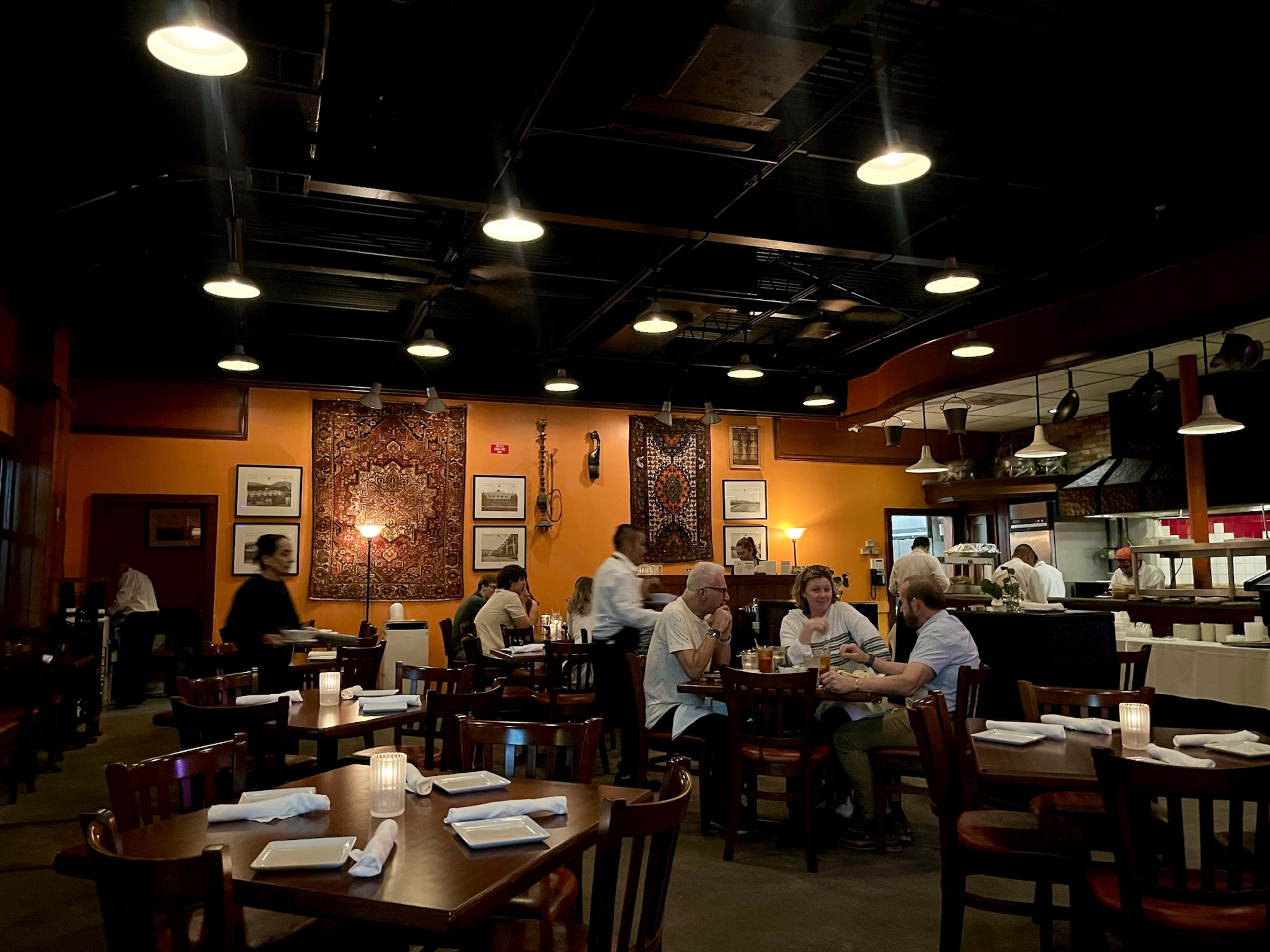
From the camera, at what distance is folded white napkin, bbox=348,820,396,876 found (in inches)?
75.0

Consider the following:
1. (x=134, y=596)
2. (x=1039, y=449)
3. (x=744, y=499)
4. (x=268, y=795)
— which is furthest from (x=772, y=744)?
(x=744, y=499)

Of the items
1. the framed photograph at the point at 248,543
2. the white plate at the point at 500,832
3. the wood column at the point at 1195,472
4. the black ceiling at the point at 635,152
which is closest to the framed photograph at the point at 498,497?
the framed photograph at the point at 248,543

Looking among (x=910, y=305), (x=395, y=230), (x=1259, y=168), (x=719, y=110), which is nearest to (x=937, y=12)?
(x=719, y=110)

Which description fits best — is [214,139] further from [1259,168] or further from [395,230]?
[1259,168]

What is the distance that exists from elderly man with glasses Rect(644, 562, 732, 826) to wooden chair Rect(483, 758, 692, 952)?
2576mm

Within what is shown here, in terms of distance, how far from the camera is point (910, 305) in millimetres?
9727

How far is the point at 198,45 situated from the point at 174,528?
30.8 ft

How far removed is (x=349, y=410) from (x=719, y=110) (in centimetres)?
729

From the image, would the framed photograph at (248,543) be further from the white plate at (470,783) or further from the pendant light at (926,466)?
the white plate at (470,783)

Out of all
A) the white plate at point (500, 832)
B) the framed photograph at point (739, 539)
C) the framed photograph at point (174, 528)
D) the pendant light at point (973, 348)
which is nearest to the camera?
the white plate at point (500, 832)

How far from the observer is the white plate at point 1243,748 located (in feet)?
10.2

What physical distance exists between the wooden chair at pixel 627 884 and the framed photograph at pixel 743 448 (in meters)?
10.8

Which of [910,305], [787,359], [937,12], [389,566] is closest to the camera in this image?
[937,12]

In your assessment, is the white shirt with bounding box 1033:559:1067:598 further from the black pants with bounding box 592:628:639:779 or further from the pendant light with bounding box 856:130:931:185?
the pendant light with bounding box 856:130:931:185
